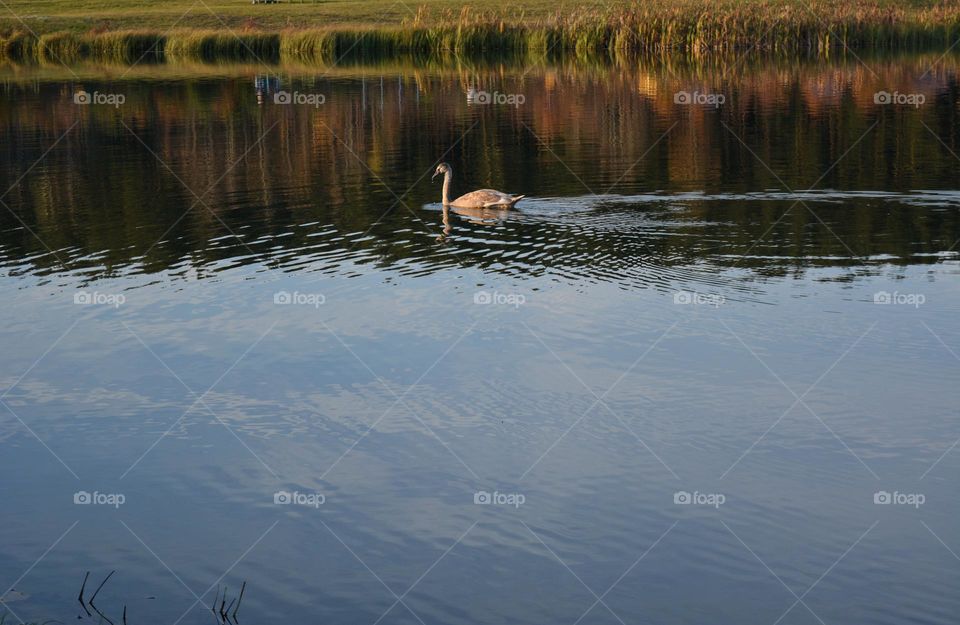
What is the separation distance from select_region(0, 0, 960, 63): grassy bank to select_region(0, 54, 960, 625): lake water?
88.0 ft

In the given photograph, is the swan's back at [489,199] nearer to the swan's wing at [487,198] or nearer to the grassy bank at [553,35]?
the swan's wing at [487,198]

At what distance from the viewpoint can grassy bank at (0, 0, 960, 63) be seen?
5488 centimetres

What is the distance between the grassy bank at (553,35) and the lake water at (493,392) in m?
26.8

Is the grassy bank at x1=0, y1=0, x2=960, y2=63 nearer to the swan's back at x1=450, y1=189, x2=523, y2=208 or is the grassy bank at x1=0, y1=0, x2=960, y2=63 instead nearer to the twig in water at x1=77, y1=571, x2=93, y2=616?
the swan's back at x1=450, y1=189, x2=523, y2=208

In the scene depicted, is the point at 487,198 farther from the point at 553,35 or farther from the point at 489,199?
the point at 553,35

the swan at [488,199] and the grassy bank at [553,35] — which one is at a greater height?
the grassy bank at [553,35]

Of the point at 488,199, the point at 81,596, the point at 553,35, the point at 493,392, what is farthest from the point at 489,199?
the point at 553,35

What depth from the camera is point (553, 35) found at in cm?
5747

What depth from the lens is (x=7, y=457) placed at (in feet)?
40.2

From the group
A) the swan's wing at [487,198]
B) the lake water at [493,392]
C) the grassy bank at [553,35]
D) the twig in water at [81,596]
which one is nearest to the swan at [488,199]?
the swan's wing at [487,198]

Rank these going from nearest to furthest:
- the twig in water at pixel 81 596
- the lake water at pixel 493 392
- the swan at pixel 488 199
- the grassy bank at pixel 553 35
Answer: the twig in water at pixel 81 596
the lake water at pixel 493 392
the swan at pixel 488 199
the grassy bank at pixel 553 35

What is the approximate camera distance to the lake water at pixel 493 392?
9.58 metres

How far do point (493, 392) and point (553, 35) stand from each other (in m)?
45.9

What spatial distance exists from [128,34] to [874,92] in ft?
131
